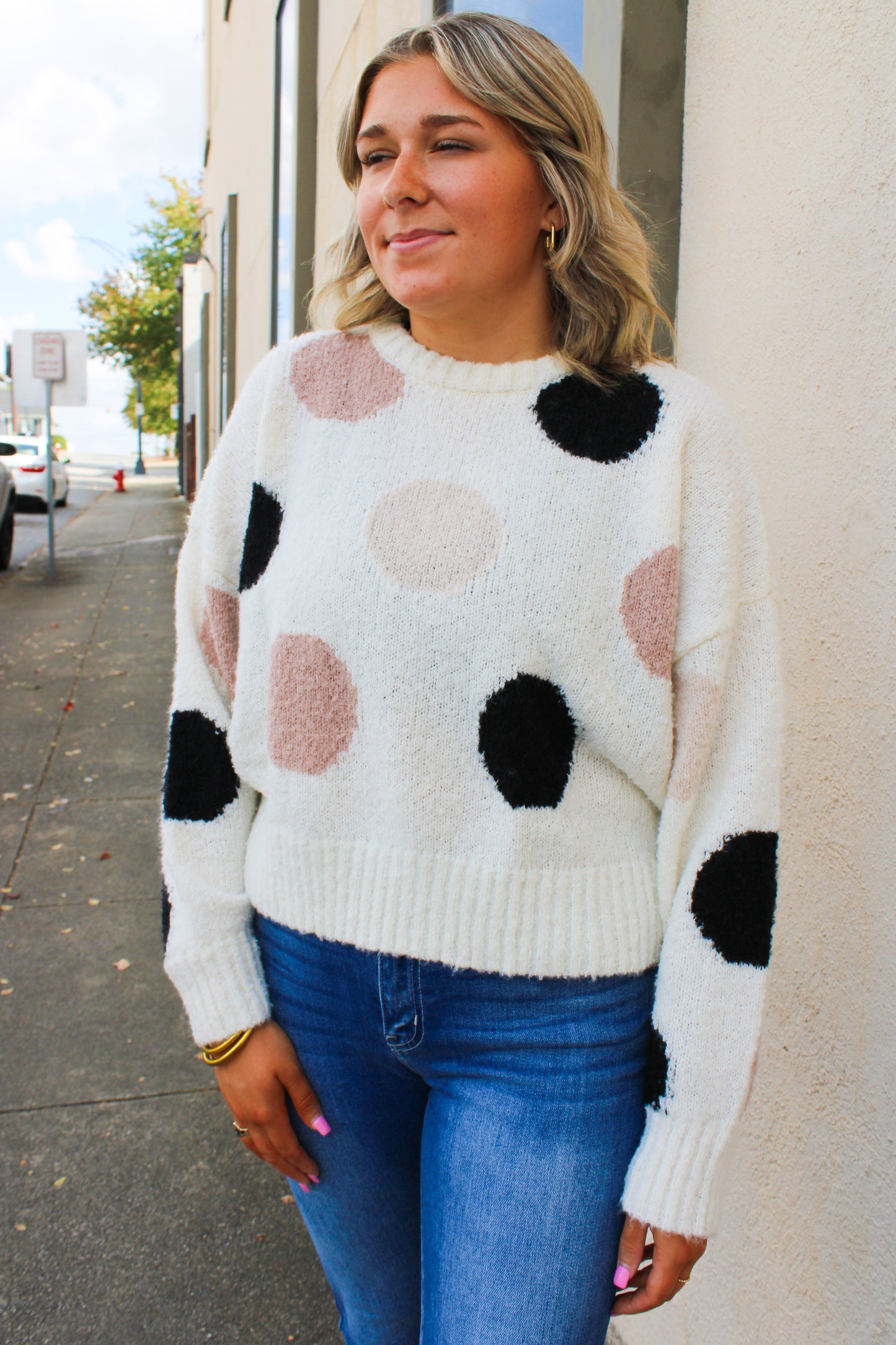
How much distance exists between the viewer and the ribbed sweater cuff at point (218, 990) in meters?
1.48

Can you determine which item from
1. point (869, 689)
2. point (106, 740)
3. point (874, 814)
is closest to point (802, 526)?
point (869, 689)

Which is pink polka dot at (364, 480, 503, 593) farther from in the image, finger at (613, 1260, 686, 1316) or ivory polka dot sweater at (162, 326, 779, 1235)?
finger at (613, 1260, 686, 1316)

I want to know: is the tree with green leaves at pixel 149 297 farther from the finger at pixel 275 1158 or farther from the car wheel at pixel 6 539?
the finger at pixel 275 1158

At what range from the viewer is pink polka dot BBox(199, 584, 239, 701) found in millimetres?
1578

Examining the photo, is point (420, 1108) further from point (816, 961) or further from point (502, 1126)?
point (816, 961)

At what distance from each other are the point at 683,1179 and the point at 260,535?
968 millimetres

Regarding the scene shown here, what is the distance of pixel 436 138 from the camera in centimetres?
145

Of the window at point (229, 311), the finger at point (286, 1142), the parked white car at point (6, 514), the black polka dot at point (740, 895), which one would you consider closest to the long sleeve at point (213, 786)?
the finger at point (286, 1142)

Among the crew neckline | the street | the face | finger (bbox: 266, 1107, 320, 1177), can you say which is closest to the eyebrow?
the face

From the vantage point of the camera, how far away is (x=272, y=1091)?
1.49 meters

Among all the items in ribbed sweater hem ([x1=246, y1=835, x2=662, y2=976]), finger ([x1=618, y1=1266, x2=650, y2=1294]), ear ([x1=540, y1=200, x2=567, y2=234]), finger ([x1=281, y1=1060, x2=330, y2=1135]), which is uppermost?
ear ([x1=540, y1=200, x2=567, y2=234])

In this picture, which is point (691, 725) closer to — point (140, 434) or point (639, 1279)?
point (639, 1279)

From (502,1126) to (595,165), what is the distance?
48.9 inches

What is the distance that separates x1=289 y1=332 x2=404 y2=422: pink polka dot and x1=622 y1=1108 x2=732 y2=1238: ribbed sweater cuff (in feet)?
3.23
